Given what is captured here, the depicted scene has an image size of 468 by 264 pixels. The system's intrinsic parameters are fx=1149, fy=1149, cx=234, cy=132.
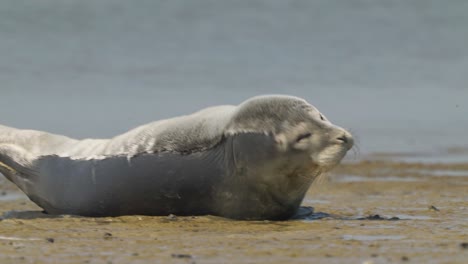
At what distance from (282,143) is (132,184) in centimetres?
113

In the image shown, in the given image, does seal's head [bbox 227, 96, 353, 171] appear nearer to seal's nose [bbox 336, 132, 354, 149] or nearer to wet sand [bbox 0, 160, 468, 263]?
seal's nose [bbox 336, 132, 354, 149]

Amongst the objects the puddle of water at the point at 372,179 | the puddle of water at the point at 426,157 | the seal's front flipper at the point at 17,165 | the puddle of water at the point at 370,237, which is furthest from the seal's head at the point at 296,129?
the puddle of water at the point at 426,157

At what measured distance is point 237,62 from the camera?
953 inches

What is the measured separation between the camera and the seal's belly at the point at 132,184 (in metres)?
7.79

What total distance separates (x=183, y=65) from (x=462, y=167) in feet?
37.1

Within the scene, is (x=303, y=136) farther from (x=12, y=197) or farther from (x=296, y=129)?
(x=12, y=197)

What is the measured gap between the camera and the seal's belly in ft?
25.6

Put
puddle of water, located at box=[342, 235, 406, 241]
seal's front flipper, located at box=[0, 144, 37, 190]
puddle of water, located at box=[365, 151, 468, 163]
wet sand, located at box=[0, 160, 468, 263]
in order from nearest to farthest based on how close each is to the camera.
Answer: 1. wet sand, located at box=[0, 160, 468, 263]
2. puddle of water, located at box=[342, 235, 406, 241]
3. seal's front flipper, located at box=[0, 144, 37, 190]
4. puddle of water, located at box=[365, 151, 468, 163]

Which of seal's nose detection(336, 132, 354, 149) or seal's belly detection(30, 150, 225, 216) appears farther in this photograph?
seal's belly detection(30, 150, 225, 216)

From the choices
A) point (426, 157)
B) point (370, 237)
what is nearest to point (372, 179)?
point (426, 157)

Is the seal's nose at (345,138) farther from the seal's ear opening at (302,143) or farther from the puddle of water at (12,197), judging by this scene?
the puddle of water at (12,197)

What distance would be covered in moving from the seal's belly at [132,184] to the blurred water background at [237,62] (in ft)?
23.5

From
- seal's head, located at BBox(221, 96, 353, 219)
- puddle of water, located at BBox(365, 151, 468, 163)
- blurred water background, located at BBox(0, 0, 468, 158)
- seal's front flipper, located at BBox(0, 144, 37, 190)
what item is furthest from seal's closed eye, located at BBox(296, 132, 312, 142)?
blurred water background, located at BBox(0, 0, 468, 158)

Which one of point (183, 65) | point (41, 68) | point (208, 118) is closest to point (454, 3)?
point (183, 65)
